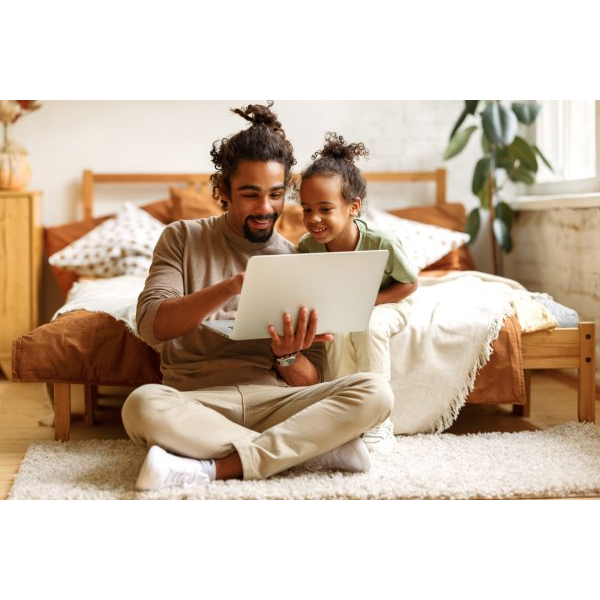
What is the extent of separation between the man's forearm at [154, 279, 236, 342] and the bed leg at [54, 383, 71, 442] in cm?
59

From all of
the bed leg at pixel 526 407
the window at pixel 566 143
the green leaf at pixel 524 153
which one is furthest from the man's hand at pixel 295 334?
the green leaf at pixel 524 153

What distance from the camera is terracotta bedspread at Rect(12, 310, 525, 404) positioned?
246 centimetres

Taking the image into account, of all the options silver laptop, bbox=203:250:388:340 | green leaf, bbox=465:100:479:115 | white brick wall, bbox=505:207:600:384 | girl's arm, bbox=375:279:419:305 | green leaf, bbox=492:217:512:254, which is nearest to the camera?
silver laptop, bbox=203:250:388:340

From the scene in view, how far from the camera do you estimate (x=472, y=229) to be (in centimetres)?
395

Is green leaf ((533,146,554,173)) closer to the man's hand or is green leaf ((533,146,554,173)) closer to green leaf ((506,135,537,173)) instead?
green leaf ((506,135,537,173))

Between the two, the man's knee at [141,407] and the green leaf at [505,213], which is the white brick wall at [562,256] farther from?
the man's knee at [141,407]

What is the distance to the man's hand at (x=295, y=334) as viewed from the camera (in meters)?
1.97

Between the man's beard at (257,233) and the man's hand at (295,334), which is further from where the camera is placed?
the man's beard at (257,233)

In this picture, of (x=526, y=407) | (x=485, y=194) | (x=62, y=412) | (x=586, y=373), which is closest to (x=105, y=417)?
(x=62, y=412)

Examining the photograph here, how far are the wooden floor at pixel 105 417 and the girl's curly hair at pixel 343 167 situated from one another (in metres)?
0.79

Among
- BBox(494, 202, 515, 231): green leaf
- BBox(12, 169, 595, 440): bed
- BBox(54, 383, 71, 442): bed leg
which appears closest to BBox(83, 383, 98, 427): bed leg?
BBox(12, 169, 595, 440): bed

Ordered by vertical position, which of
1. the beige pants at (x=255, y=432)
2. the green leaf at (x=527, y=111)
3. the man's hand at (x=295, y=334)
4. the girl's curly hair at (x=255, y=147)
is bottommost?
the beige pants at (x=255, y=432)
